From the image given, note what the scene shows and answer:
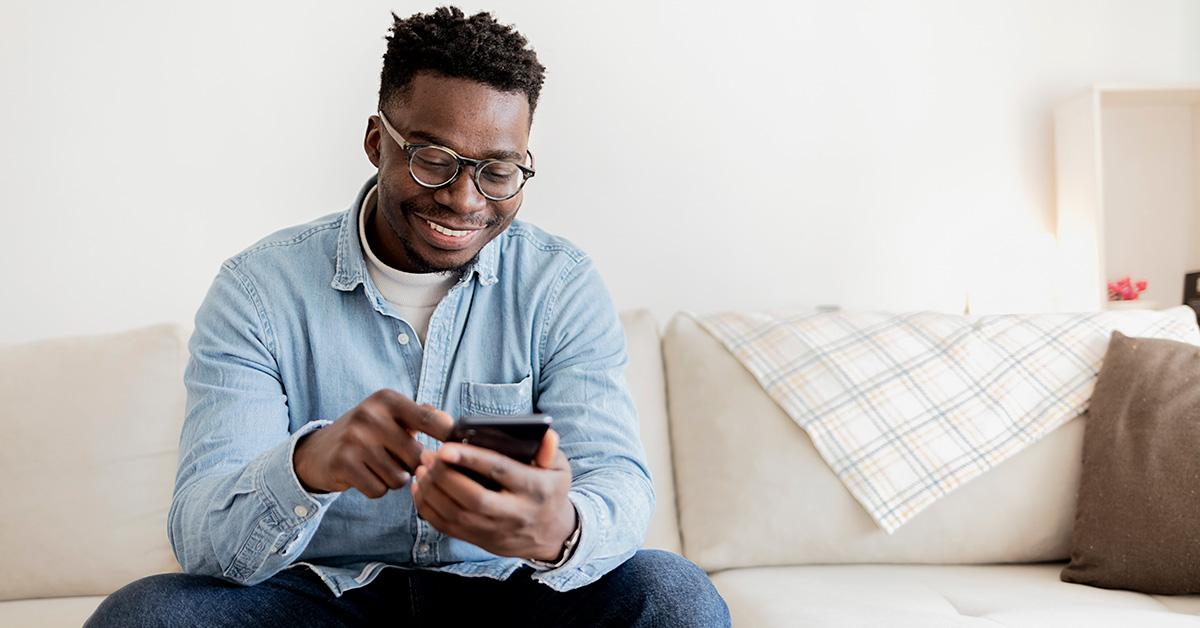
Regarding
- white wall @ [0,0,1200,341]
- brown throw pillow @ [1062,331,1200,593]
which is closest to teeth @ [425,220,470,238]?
white wall @ [0,0,1200,341]

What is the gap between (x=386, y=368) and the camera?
1.49 m

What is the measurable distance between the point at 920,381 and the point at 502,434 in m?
1.24

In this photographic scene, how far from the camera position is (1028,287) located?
8.38ft

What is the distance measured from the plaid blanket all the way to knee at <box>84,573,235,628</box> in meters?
1.09

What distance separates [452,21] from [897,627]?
974mm

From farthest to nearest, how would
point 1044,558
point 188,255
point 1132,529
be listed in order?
1. point 188,255
2. point 1044,558
3. point 1132,529

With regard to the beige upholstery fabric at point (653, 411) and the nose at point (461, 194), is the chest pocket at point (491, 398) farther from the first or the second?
the beige upholstery fabric at point (653, 411)

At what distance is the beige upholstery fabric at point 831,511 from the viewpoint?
192 cm

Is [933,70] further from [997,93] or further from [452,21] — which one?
[452,21]

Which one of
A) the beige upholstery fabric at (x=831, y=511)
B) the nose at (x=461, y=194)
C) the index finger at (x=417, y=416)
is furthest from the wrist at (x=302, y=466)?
the beige upholstery fabric at (x=831, y=511)

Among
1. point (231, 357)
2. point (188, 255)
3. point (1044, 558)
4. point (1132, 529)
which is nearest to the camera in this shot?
point (231, 357)

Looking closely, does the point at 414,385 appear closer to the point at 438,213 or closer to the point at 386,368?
the point at 386,368

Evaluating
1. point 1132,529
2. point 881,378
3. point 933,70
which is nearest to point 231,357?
point 881,378

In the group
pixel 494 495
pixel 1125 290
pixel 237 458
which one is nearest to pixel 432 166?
pixel 237 458
